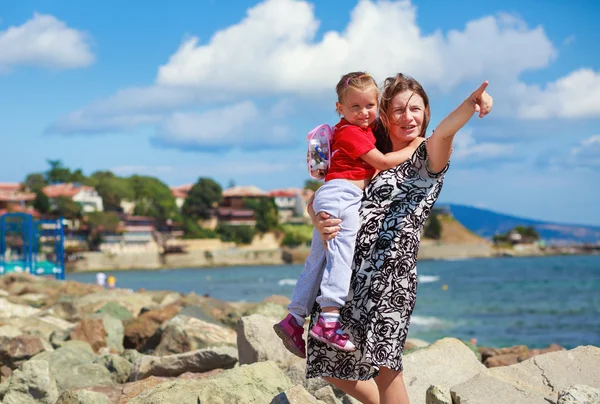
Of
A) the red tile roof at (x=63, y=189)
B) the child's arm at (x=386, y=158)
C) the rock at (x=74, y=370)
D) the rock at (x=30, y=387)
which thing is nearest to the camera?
the child's arm at (x=386, y=158)

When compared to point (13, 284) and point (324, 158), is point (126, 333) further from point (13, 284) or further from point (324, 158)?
point (13, 284)

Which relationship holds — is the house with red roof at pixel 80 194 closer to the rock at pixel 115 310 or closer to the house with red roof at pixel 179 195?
the house with red roof at pixel 179 195

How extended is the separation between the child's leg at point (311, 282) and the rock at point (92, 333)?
5.48 metres

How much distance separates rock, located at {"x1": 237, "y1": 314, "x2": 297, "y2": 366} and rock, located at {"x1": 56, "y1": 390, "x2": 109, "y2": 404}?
1.01 metres

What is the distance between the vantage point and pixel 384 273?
319 centimetres

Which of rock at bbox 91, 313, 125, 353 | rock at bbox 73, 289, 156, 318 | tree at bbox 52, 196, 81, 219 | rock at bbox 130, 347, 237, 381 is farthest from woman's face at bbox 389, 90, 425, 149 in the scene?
tree at bbox 52, 196, 81, 219

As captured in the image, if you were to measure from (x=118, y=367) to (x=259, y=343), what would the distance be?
1.70 m

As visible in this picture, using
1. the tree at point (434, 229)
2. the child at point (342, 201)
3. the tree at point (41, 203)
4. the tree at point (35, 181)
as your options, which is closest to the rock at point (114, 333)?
the child at point (342, 201)

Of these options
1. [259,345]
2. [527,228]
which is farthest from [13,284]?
[527,228]

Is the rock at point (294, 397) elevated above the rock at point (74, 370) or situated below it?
above

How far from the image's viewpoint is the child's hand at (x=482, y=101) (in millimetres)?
3002

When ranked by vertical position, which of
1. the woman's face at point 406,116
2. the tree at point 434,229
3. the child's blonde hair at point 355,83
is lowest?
the tree at point 434,229

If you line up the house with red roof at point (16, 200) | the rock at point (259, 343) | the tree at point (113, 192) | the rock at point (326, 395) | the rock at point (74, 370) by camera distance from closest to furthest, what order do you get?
1. the rock at point (326, 395)
2. the rock at point (259, 343)
3. the rock at point (74, 370)
4. the house with red roof at point (16, 200)
5. the tree at point (113, 192)

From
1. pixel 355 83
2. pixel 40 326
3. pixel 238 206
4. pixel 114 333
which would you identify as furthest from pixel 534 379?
pixel 238 206
